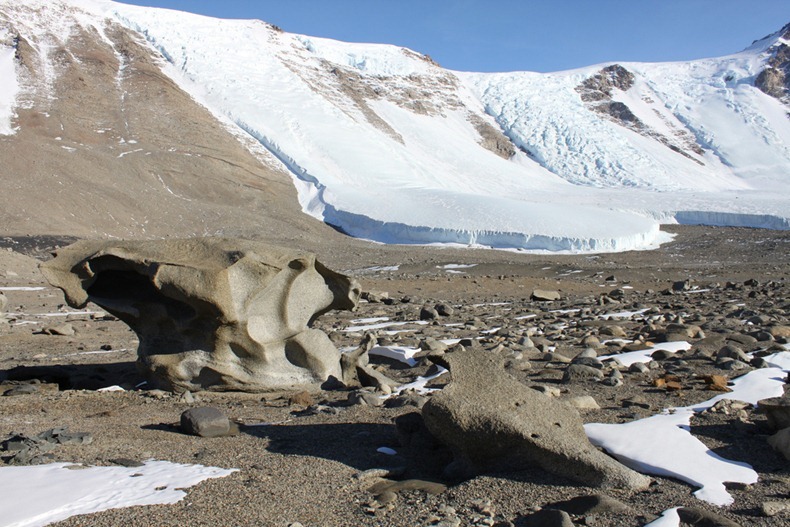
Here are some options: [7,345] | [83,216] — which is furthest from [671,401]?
[83,216]

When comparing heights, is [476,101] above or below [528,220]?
above

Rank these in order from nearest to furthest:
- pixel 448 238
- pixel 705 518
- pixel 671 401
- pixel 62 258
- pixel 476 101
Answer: pixel 705 518
pixel 671 401
pixel 62 258
pixel 448 238
pixel 476 101

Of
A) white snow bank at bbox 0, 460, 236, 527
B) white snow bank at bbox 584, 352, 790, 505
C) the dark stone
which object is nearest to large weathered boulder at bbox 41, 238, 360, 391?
the dark stone

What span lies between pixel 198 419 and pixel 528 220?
1226 inches

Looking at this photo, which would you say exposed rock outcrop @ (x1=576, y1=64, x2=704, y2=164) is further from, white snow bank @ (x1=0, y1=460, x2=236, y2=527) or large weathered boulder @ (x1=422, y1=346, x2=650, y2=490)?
white snow bank @ (x1=0, y1=460, x2=236, y2=527)

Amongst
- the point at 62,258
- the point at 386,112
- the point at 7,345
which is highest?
the point at 386,112

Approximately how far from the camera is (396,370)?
7.98 meters

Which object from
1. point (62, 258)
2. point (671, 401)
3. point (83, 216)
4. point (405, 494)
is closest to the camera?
point (405, 494)

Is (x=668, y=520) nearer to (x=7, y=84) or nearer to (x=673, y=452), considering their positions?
(x=673, y=452)

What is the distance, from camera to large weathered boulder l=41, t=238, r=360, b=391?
679cm

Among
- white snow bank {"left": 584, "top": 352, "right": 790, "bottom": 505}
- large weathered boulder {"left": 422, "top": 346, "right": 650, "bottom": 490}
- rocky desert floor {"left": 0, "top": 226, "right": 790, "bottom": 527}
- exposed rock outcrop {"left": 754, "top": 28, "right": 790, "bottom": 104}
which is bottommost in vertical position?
rocky desert floor {"left": 0, "top": 226, "right": 790, "bottom": 527}

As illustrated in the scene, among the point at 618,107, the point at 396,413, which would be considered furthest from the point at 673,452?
the point at 618,107

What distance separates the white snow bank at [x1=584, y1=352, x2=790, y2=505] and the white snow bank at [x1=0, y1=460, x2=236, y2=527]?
2.44 meters

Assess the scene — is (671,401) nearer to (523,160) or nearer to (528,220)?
(528,220)
